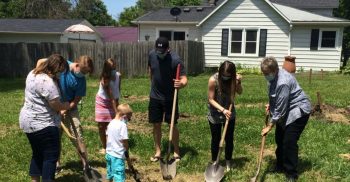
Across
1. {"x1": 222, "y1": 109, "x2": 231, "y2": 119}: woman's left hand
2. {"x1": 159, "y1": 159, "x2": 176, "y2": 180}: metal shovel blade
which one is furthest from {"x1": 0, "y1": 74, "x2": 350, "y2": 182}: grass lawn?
{"x1": 222, "y1": 109, "x2": 231, "y2": 119}: woman's left hand

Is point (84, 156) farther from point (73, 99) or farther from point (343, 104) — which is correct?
point (343, 104)

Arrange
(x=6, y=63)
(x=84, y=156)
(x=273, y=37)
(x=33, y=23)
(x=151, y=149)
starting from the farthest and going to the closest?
(x=33, y=23), (x=273, y=37), (x=6, y=63), (x=151, y=149), (x=84, y=156)

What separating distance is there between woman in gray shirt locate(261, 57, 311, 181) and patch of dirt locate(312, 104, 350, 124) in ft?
13.6

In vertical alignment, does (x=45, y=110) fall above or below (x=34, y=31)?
below

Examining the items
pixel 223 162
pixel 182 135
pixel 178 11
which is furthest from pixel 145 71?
pixel 223 162

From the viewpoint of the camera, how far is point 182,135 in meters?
8.52

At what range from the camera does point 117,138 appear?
540cm

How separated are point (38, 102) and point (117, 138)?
1.05 metres

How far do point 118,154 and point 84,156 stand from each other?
2.47 feet

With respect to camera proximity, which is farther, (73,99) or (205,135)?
(205,135)

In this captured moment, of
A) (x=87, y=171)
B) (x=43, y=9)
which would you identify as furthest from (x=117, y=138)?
(x=43, y=9)

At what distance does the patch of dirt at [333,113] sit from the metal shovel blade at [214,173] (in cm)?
456

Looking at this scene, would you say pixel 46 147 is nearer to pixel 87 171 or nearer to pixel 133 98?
pixel 87 171

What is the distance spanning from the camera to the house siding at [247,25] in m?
23.1
